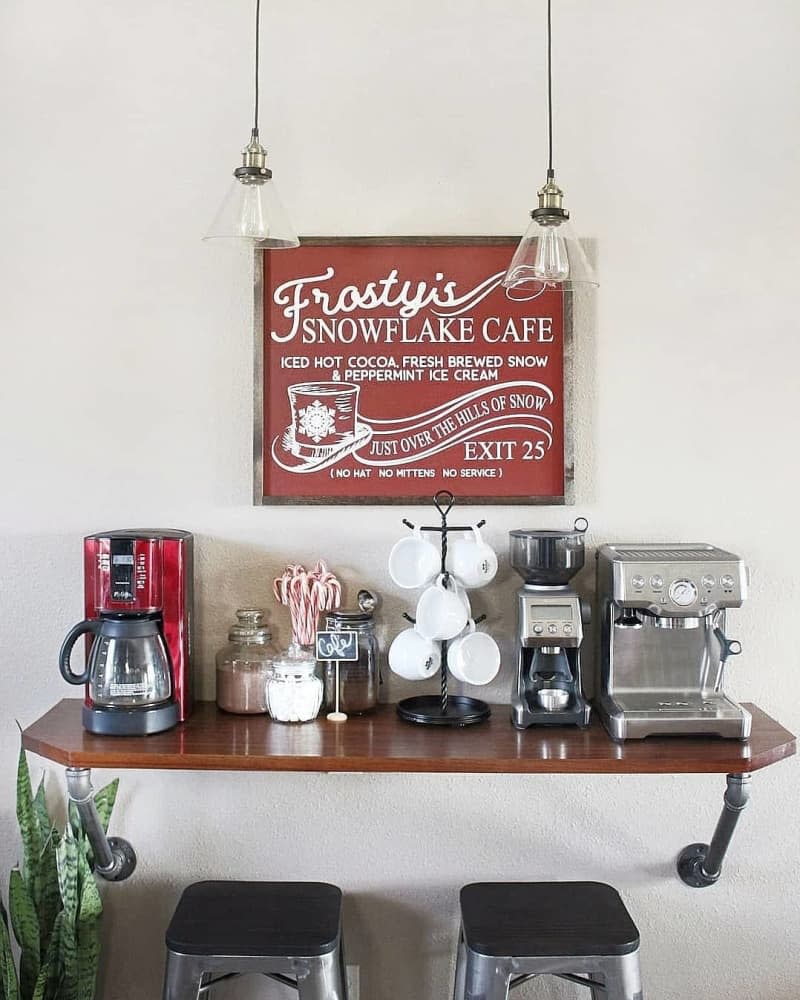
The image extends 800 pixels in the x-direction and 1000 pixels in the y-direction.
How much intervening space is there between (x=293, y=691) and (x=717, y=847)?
1.02 m

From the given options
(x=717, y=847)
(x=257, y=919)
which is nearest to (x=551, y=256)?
(x=717, y=847)

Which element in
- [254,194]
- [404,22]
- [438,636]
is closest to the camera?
[254,194]

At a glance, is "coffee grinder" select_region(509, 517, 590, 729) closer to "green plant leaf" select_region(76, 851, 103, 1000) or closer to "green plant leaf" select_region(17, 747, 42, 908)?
"green plant leaf" select_region(76, 851, 103, 1000)

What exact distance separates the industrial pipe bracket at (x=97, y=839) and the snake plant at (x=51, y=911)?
32 millimetres

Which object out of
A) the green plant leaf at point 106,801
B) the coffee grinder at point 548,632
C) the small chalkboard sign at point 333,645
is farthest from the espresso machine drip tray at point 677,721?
the green plant leaf at point 106,801

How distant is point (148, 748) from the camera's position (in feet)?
6.48

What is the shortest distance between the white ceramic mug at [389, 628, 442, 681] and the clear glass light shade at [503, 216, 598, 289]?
31.8 inches

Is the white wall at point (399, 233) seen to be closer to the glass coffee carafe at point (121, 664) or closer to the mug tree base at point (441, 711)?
the mug tree base at point (441, 711)

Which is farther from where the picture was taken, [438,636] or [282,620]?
[282,620]

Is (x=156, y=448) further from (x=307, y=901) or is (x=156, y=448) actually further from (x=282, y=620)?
(x=307, y=901)

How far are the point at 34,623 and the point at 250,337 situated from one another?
85 cm

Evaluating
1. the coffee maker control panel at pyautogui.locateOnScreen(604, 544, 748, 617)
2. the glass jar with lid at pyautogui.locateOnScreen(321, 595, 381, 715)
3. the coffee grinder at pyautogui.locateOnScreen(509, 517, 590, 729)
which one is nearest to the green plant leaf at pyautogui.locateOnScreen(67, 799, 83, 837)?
the glass jar with lid at pyautogui.locateOnScreen(321, 595, 381, 715)

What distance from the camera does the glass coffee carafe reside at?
2.06 metres

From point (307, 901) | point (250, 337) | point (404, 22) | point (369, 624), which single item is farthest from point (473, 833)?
point (404, 22)
